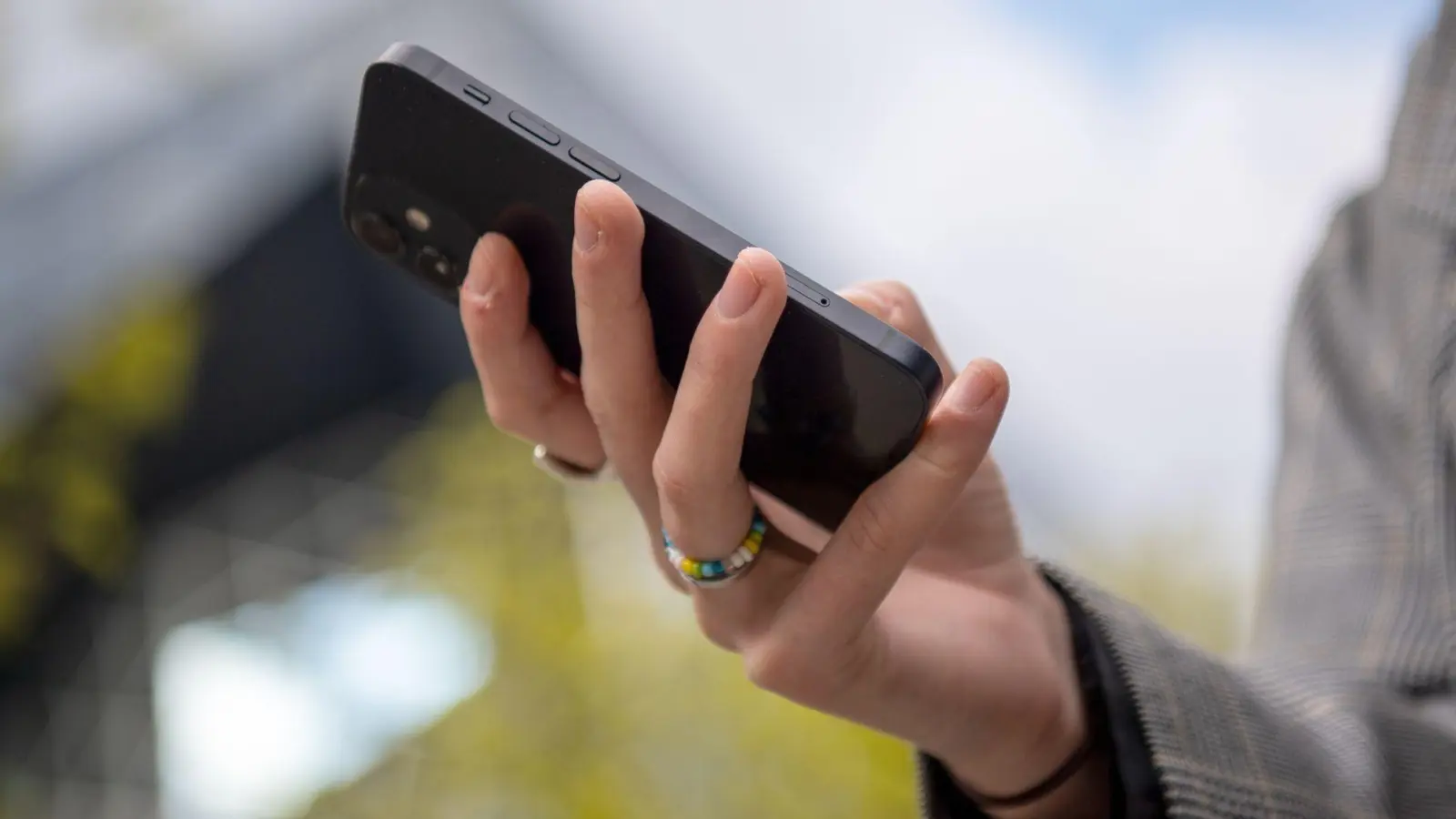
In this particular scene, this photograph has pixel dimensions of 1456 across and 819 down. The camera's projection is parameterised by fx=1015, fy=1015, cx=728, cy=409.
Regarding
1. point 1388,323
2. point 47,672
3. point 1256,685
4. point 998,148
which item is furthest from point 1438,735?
point 47,672

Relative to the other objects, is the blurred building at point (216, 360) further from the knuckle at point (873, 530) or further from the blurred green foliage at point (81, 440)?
the knuckle at point (873, 530)

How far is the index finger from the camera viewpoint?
36 cm

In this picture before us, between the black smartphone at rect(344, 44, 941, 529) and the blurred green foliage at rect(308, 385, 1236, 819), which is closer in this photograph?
the black smartphone at rect(344, 44, 941, 529)

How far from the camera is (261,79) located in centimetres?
156

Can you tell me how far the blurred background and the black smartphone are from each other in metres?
0.52

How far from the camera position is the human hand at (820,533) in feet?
1.15

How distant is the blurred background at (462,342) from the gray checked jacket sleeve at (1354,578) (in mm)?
390

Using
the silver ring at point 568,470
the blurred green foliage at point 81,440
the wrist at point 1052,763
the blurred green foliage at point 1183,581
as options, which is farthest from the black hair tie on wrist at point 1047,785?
the blurred green foliage at point 81,440

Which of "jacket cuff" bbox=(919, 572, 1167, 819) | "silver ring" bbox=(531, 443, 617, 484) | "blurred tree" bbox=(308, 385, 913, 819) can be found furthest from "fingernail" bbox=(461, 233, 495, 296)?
"blurred tree" bbox=(308, 385, 913, 819)

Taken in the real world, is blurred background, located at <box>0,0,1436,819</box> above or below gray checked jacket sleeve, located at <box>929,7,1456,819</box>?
below

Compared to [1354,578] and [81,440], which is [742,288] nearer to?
[1354,578]

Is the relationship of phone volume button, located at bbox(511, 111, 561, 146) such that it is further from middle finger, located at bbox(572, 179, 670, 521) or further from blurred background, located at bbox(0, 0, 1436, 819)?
blurred background, located at bbox(0, 0, 1436, 819)

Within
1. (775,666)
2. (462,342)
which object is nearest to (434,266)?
(775,666)

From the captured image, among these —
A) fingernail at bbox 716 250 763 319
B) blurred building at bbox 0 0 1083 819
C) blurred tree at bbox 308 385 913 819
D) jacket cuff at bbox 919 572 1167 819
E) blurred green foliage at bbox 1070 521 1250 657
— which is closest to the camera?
fingernail at bbox 716 250 763 319
